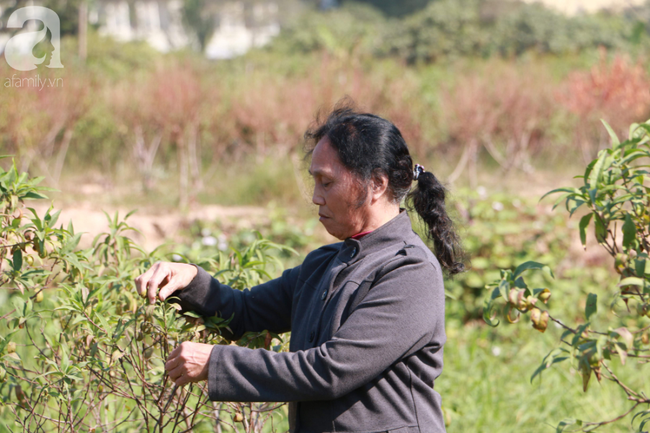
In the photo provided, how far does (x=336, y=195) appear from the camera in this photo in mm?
1567

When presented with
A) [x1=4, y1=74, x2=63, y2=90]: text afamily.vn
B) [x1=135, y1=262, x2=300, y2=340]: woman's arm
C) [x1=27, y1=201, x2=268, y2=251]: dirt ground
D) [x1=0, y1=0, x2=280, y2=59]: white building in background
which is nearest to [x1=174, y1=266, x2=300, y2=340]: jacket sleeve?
[x1=135, y1=262, x2=300, y2=340]: woman's arm

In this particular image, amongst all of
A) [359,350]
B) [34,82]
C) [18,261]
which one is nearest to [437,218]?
[359,350]

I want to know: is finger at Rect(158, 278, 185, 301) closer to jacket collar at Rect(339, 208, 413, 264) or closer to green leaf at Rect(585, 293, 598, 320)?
jacket collar at Rect(339, 208, 413, 264)

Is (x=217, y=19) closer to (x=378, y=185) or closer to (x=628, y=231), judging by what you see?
(x=378, y=185)

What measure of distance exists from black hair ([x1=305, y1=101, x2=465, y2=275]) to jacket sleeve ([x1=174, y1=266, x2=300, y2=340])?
42 cm

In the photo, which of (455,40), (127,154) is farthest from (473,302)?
(455,40)

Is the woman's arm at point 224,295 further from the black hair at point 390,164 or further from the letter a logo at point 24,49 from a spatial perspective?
the letter a logo at point 24,49

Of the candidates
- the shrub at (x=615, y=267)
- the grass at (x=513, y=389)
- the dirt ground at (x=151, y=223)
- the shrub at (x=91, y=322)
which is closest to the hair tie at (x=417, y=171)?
the shrub at (x=615, y=267)

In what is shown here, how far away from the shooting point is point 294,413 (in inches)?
60.5

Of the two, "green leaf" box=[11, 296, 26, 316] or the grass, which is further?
the grass

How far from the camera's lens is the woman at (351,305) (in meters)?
1.33

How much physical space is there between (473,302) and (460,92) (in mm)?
5977

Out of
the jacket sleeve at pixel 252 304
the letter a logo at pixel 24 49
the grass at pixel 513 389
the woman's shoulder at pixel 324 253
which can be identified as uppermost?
the letter a logo at pixel 24 49

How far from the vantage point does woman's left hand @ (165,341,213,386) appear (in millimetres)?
1339
